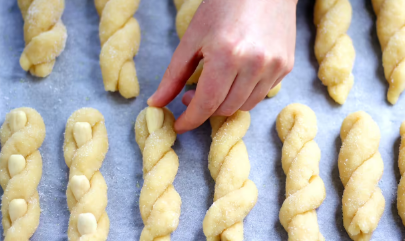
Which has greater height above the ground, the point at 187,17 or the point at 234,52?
the point at 234,52

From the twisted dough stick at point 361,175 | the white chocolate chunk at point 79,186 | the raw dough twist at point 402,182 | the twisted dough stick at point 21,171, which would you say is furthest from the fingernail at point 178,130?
the raw dough twist at point 402,182

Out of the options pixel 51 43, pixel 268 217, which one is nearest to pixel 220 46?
pixel 268 217

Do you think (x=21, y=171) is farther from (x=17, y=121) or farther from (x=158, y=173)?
(x=158, y=173)

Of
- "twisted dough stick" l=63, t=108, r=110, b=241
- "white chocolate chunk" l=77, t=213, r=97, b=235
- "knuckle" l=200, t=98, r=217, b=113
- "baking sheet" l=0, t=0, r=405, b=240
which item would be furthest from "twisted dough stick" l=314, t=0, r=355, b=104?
"white chocolate chunk" l=77, t=213, r=97, b=235

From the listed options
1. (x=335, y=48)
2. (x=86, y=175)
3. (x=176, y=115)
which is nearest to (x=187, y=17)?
(x=176, y=115)

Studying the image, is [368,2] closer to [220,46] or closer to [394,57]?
[394,57]

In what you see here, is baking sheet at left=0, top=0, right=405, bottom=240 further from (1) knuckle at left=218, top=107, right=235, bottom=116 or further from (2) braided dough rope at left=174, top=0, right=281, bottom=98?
(1) knuckle at left=218, top=107, right=235, bottom=116

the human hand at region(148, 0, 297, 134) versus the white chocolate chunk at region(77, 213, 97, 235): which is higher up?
the human hand at region(148, 0, 297, 134)
